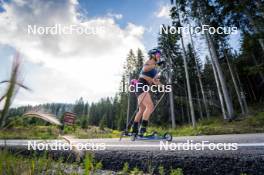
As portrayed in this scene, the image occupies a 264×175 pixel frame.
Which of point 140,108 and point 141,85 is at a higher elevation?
point 141,85

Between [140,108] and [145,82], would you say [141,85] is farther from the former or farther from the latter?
[140,108]

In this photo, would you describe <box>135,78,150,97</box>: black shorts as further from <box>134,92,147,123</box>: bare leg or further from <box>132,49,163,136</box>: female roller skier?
<box>134,92,147,123</box>: bare leg

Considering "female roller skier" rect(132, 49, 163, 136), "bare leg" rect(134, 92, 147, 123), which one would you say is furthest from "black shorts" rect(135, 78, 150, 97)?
"bare leg" rect(134, 92, 147, 123)

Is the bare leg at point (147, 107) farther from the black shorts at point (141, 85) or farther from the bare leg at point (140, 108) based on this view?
the black shorts at point (141, 85)

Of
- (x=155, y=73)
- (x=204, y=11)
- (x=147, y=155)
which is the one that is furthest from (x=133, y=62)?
(x=147, y=155)

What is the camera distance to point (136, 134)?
4.73m

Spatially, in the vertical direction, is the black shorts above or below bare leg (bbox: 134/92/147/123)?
above

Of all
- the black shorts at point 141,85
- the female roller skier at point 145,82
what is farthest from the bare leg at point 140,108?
the black shorts at point 141,85

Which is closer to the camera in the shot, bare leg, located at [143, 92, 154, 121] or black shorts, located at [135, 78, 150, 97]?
bare leg, located at [143, 92, 154, 121]

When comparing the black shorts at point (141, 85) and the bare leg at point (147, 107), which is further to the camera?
the black shorts at point (141, 85)

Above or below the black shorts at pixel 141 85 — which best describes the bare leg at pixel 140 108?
below

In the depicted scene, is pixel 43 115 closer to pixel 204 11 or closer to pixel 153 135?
pixel 153 135

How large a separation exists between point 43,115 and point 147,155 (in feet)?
4.84

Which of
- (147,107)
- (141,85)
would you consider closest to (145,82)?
(141,85)
